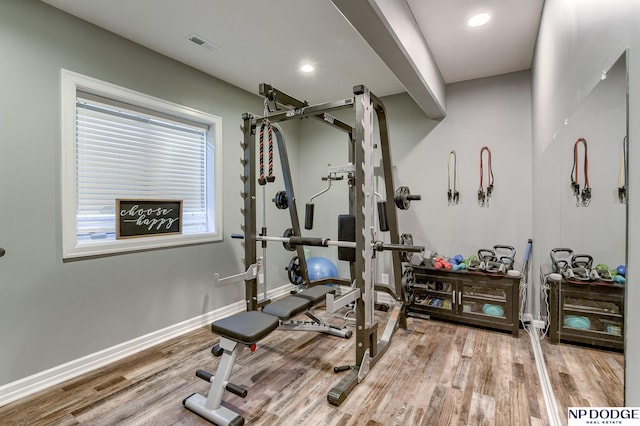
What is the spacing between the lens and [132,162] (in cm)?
274

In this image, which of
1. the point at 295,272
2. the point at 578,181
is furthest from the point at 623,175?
the point at 295,272

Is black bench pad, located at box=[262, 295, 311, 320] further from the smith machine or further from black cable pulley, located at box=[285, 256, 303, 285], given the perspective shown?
black cable pulley, located at box=[285, 256, 303, 285]

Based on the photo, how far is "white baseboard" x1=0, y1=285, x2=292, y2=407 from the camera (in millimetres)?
2006

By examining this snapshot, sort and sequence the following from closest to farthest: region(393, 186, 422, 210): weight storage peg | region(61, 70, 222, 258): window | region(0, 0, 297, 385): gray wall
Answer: region(0, 0, 297, 385): gray wall
region(61, 70, 222, 258): window
region(393, 186, 422, 210): weight storage peg

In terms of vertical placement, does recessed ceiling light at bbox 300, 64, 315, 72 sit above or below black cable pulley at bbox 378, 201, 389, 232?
above

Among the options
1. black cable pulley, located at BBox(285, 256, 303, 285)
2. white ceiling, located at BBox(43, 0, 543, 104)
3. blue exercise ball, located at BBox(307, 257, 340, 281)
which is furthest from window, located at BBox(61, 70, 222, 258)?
blue exercise ball, located at BBox(307, 257, 340, 281)

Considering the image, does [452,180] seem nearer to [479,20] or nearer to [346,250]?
[346,250]

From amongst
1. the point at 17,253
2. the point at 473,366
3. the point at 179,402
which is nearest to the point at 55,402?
the point at 179,402

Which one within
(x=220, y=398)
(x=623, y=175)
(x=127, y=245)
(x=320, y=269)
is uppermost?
(x=623, y=175)

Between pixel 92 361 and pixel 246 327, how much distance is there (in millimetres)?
1484

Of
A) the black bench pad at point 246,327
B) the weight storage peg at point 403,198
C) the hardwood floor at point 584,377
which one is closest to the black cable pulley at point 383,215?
the weight storage peg at point 403,198

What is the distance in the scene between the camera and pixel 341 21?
230 centimetres

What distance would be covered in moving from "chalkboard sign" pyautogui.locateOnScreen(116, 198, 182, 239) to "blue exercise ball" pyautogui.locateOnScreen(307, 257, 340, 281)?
163cm

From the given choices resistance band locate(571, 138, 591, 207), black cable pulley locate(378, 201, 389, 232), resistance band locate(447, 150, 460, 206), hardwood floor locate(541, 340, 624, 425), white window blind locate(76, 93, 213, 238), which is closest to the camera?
hardwood floor locate(541, 340, 624, 425)
